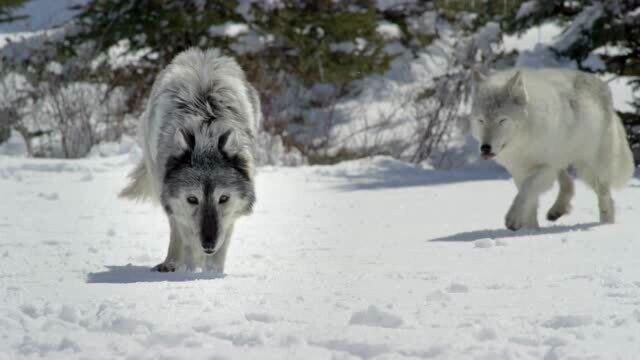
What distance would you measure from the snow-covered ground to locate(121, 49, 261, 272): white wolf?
32 cm

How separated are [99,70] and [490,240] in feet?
44.1

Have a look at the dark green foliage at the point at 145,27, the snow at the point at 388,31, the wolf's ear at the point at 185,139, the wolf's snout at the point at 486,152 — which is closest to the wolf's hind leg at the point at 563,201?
the wolf's snout at the point at 486,152

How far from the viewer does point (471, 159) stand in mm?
17078

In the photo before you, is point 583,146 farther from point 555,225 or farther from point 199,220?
point 199,220

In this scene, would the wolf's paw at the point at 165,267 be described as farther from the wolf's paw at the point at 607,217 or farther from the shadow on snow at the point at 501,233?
the wolf's paw at the point at 607,217

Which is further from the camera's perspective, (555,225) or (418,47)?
(418,47)

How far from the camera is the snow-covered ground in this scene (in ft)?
12.8

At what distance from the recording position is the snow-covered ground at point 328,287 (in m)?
3.90

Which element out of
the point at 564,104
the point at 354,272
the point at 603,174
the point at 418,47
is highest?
the point at 418,47

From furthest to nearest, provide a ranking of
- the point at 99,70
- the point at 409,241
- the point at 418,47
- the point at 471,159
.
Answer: the point at 418,47 < the point at 99,70 < the point at 471,159 < the point at 409,241

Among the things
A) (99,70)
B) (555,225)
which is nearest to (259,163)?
(99,70)

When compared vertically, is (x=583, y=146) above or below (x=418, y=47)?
below

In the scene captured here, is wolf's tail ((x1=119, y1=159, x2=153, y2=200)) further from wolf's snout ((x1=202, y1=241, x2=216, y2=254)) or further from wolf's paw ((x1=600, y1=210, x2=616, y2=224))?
wolf's paw ((x1=600, y1=210, x2=616, y2=224))

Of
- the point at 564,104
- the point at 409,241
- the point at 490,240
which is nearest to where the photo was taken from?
the point at 490,240
